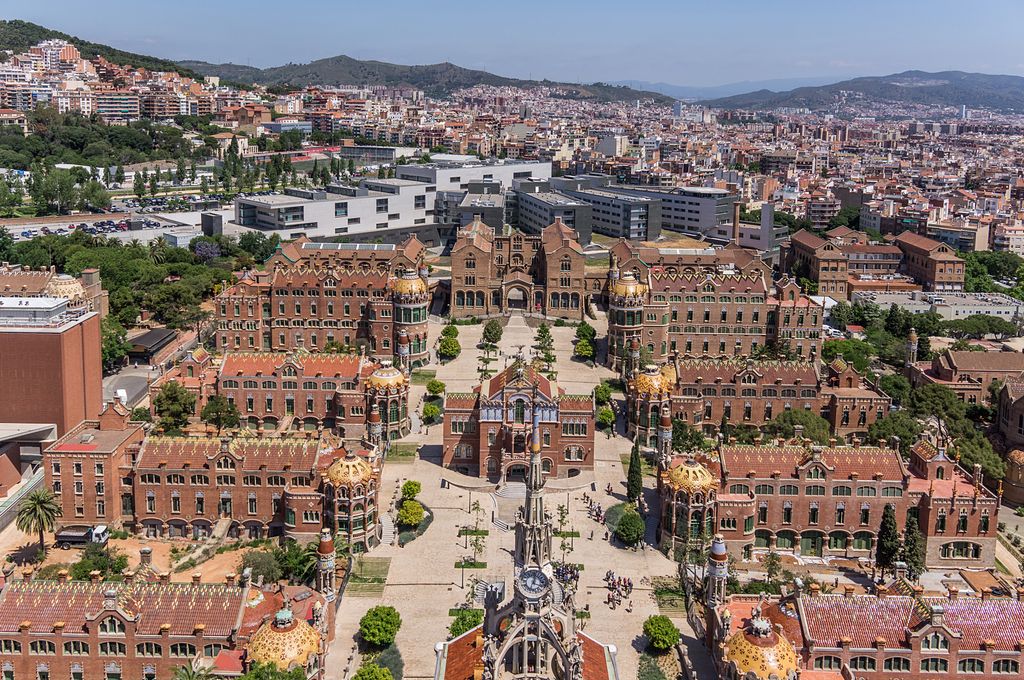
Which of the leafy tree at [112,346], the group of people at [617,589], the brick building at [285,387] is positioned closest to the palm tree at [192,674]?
the group of people at [617,589]

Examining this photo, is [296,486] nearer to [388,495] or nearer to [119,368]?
[388,495]

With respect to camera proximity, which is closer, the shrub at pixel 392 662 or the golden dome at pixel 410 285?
the shrub at pixel 392 662

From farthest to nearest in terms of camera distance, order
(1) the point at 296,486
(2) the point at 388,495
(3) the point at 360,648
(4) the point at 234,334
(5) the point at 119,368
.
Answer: (4) the point at 234,334
(5) the point at 119,368
(2) the point at 388,495
(1) the point at 296,486
(3) the point at 360,648

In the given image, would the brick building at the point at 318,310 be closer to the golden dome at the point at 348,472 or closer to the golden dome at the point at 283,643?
the golden dome at the point at 348,472

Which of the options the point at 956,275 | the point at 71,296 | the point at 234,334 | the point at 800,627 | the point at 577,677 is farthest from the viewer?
the point at 956,275

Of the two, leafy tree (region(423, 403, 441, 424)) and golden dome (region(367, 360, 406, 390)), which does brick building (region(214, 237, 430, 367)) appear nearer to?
leafy tree (region(423, 403, 441, 424))

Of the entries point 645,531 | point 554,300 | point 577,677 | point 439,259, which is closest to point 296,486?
point 645,531

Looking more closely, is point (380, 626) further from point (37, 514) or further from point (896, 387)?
point (896, 387)

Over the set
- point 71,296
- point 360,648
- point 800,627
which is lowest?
point 360,648
